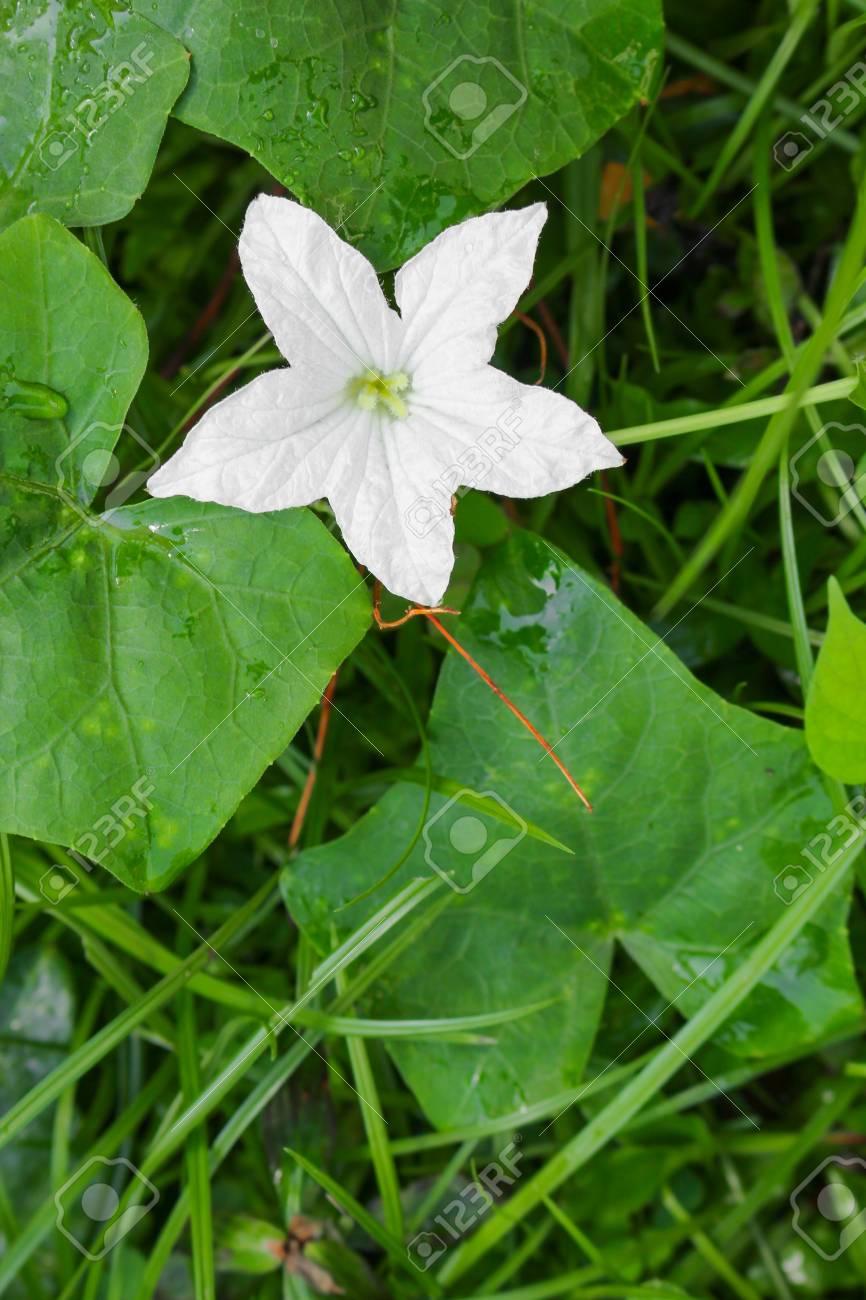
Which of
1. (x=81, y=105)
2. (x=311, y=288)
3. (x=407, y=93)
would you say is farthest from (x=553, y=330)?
(x=81, y=105)

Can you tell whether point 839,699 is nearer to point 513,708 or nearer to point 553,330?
point 513,708

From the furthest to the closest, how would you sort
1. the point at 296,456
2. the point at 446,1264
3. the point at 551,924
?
1. the point at 446,1264
2. the point at 551,924
3. the point at 296,456

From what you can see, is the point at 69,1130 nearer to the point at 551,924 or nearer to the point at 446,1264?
the point at 446,1264

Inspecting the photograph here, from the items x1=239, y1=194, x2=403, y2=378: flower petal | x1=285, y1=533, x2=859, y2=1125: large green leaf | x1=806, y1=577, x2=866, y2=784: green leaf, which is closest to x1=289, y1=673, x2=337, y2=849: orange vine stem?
x1=285, y1=533, x2=859, y2=1125: large green leaf

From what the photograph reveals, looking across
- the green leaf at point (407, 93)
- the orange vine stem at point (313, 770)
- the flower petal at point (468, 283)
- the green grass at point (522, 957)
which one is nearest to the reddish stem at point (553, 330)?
the green grass at point (522, 957)

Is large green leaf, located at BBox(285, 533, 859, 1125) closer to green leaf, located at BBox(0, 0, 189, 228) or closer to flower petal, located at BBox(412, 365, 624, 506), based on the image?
flower petal, located at BBox(412, 365, 624, 506)

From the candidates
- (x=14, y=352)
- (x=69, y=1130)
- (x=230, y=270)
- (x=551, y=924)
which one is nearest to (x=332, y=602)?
(x=14, y=352)
